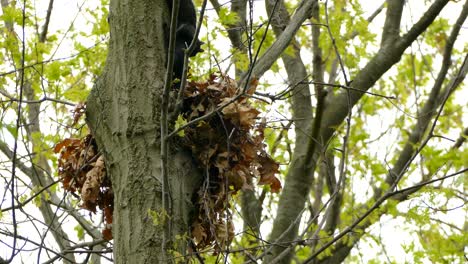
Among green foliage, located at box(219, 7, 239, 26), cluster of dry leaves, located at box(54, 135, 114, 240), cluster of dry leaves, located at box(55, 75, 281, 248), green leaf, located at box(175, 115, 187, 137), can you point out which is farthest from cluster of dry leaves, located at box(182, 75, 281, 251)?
green foliage, located at box(219, 7, 239, 26)

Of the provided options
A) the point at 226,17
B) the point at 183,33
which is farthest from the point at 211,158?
the point at 226,17

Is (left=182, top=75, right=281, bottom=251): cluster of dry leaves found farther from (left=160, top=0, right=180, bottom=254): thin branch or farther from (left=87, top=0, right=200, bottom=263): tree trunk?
(left=160, top=0, right=180, bottom=254): thin branch

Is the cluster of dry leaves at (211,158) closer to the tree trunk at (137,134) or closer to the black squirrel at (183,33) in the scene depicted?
the tree trunk at (137,134)

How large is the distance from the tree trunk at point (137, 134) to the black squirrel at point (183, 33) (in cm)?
24

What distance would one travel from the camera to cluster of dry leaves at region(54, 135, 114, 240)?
10.6 feet

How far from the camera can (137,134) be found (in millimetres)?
3029

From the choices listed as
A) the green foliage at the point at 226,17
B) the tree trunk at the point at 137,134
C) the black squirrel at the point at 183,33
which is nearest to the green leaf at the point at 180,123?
the tree trunk at the point at 137,134

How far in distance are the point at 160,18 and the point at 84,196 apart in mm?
953

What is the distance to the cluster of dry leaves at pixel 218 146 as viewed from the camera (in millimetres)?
3156

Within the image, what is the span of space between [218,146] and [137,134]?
0.41 m

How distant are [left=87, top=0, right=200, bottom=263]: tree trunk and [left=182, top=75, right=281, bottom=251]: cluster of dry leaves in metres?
0.10

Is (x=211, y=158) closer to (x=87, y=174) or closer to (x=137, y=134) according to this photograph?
(x=137, y=134)

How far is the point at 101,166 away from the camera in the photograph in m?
3.22

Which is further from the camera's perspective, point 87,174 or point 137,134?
point 87,174
